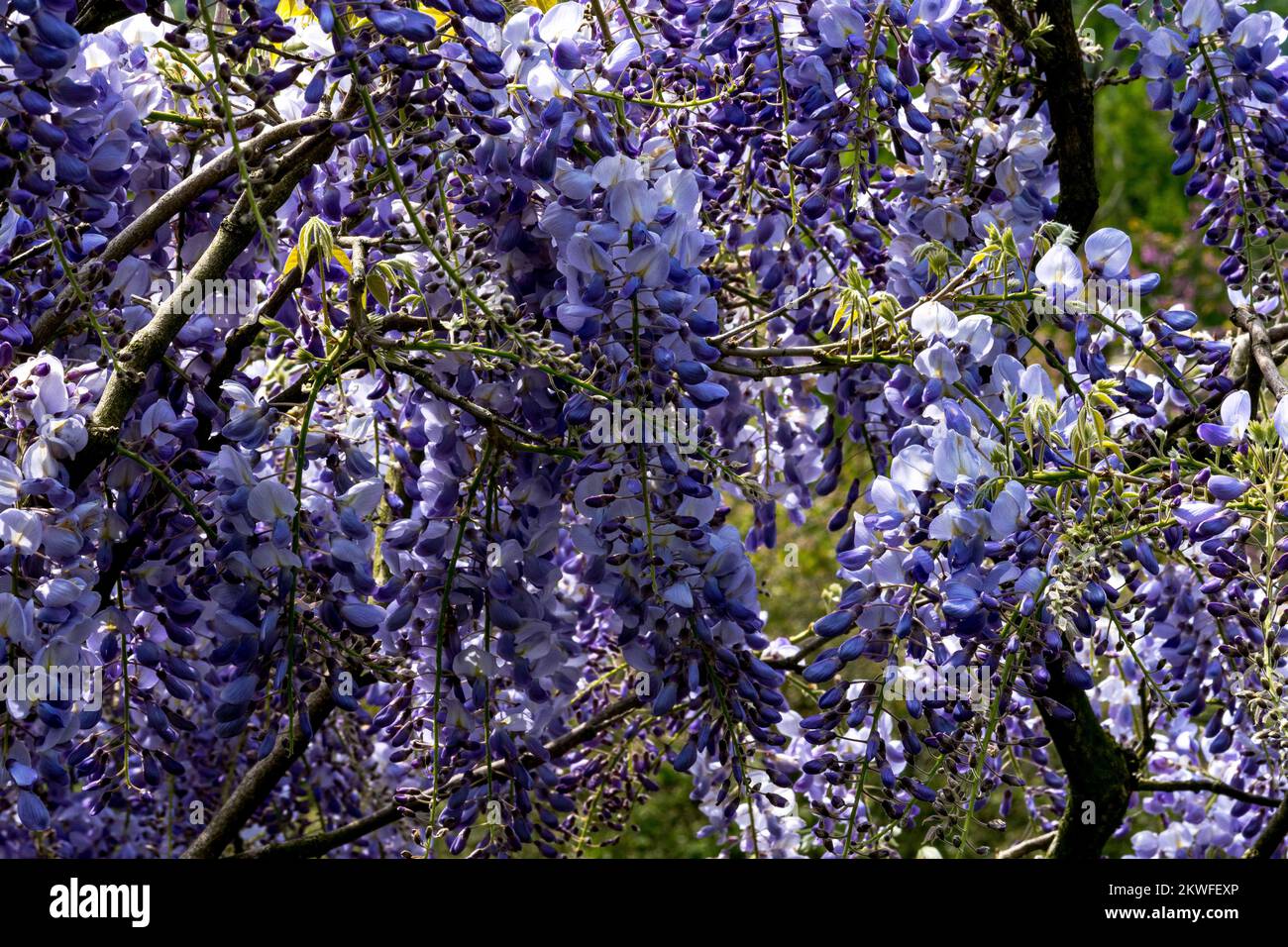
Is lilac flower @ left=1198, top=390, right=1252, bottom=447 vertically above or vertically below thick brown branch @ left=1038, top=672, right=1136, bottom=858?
above

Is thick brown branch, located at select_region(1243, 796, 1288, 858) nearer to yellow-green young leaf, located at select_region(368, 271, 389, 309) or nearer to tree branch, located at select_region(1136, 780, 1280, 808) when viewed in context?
tree branch, located at select_region(1136, 780, 1280, 808)

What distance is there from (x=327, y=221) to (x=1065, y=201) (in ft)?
3.95

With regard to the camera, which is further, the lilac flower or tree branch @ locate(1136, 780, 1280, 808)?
tree branch @ locate(1136, 780, 1280, 808)

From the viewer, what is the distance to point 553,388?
163cm

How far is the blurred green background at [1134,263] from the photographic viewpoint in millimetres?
5449

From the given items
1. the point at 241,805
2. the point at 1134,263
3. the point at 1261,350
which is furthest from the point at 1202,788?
the point at 1134,263

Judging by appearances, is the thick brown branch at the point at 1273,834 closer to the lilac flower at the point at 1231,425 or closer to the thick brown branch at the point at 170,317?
the lilac flower at the point at 1231,425

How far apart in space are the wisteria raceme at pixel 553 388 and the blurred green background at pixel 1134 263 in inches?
80.3

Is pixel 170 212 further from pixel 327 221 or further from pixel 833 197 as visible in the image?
pixel 833 197

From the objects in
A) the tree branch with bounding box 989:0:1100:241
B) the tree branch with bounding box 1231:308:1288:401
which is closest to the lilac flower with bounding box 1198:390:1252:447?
the tree branch with bounding box 1231:308:1288:401

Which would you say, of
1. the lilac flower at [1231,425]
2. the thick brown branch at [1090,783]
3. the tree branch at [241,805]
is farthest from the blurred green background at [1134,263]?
the lilac flower at [1231,425]

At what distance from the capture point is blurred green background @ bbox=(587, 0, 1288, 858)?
5449mm

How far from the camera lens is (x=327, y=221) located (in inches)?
71.3

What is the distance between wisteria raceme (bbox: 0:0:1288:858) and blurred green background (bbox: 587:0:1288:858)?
6.69ft
